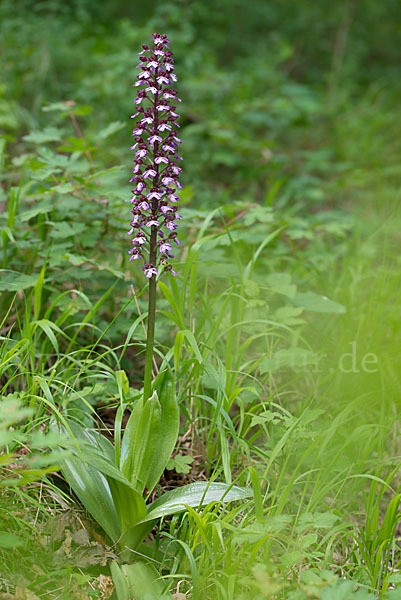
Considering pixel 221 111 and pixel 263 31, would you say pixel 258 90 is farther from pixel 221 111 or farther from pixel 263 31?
pixel 263 31

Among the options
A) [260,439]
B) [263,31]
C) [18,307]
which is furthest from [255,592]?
[263,31]

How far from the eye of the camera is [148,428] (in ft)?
6.06

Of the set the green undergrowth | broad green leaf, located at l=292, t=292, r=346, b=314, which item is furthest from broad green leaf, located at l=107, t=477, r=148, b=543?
broad green leaf, located at l=292, t=292, r=346, b=314

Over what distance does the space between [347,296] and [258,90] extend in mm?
4599

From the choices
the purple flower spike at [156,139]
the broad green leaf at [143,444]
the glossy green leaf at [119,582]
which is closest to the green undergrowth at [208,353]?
the glossy green leaf at [119,582]

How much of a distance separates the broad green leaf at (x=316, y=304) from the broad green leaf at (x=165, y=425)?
3.24 feet

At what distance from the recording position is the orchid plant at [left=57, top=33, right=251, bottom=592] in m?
1.73

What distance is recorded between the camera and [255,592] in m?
1.58

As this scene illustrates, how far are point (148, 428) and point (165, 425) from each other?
0.09 meters

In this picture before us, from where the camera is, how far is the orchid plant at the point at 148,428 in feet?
5.69

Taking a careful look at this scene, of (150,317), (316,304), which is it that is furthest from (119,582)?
(316,304)

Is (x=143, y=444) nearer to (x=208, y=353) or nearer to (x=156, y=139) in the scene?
(x=208, y=353)

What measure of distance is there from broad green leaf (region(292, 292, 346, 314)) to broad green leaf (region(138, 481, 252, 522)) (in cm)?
107

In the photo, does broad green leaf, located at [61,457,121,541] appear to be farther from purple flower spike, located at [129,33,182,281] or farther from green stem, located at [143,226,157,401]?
purple flower spike, located at [129,33,182,281]
